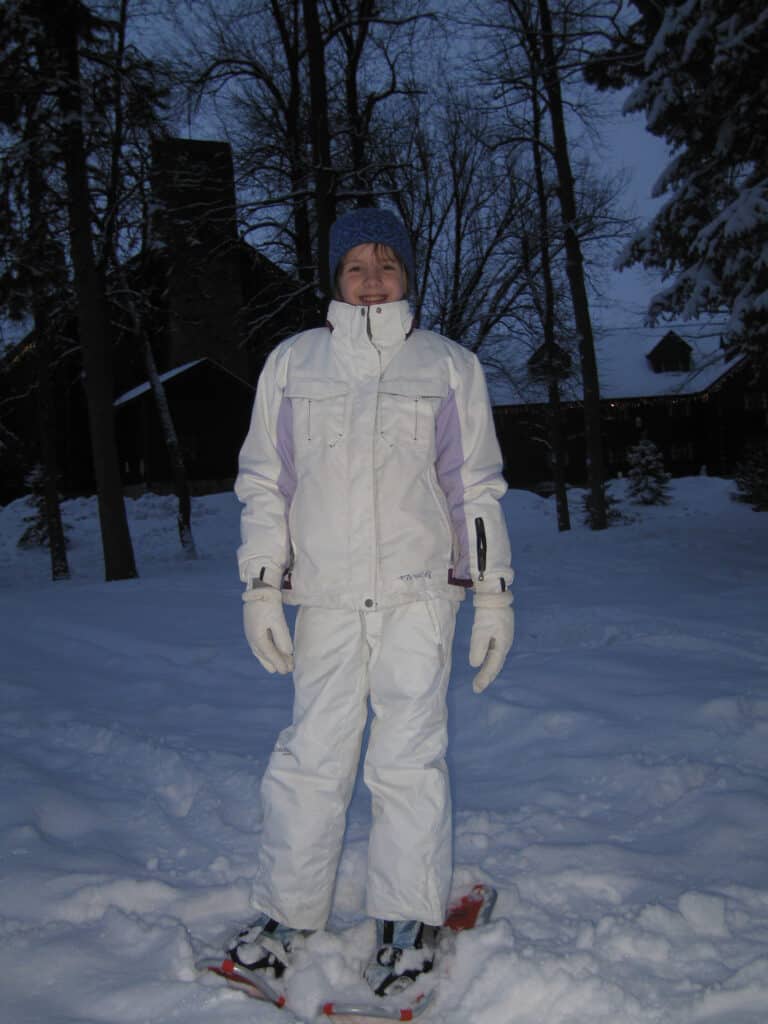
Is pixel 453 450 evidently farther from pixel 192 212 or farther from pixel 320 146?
pixel 192 212

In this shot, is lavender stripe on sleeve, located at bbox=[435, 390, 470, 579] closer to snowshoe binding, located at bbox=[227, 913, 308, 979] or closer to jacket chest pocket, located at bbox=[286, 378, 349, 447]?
jacket chest pocket, located at bbox=[286, 378, 349, 447]

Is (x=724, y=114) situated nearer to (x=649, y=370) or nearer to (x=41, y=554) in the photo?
(x=41, y=554)

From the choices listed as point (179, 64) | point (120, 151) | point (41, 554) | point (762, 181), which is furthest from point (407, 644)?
point (41, 554)

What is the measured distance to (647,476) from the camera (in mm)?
25656

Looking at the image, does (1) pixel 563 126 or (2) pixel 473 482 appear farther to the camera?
(1) pixel 563 126

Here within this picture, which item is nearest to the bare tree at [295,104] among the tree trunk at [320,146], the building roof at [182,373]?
the tree trunk at [320,146]

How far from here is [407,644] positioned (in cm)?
249

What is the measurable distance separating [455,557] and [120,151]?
14.1 m

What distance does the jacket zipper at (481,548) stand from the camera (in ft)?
8.48

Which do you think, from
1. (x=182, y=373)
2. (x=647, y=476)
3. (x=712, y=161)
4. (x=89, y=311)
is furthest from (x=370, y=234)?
(x=182, y=373)

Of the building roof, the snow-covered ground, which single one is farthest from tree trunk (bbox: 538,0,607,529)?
the building roof

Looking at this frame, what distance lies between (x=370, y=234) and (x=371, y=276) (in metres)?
0.13

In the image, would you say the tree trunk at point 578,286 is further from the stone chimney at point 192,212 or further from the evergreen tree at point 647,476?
the evergreen tree at point 647,476

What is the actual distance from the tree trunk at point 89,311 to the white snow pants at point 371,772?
33.7ft
